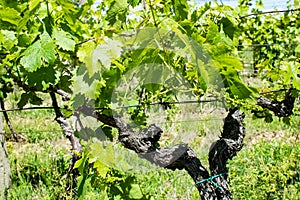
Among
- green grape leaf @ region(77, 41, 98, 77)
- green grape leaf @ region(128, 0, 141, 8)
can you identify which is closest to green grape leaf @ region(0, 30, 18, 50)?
green grape leaf @ region(77, 41, 98, 77)

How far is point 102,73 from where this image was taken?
157cm

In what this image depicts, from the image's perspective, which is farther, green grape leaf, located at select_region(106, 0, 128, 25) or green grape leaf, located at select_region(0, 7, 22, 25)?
green grape leaf, located at select_region(0, 7, 22, 25)

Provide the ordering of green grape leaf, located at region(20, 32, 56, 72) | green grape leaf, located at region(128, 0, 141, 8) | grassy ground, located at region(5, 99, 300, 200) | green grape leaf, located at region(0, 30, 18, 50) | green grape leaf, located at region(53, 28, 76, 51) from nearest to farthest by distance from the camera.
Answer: green grape leaf, located at region(128, 0, 141, 8) < green grape leaf, located at region(20, 32, 56, 72) < green grape leaf, located at region(53, 28, 76, 51) < green grape leaf, located at region(0, 30, 18, 50) < grassy ground, located at region(5, 99, 300, 200)

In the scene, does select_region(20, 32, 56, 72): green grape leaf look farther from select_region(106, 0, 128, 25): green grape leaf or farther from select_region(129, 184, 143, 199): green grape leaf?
select_region(129, 184, 143, 199): green grape leaf

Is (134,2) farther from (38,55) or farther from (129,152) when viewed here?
(129,152)

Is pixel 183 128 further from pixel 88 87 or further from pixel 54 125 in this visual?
pixel 88 87

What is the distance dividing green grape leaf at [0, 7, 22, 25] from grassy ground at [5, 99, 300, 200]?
75cm

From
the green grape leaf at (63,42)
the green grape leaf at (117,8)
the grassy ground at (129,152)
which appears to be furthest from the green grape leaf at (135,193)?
the green grape leaf at (117,8)

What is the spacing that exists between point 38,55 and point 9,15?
31cm

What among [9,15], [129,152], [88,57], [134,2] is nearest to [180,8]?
[134,2]

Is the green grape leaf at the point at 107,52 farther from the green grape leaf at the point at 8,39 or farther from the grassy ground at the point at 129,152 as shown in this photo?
the grassy ground at the point at 129,152

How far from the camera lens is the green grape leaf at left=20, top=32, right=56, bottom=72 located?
4.37 feet

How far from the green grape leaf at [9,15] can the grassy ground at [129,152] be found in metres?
0.75

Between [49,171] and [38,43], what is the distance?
93.7 inches
